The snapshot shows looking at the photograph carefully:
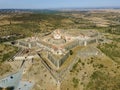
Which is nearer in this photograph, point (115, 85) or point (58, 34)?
point (115, 85)

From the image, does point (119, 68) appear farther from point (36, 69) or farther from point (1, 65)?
point (1, 65)

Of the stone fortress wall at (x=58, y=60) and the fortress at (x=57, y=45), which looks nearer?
the stone fortress wall at (x=58, y=60)

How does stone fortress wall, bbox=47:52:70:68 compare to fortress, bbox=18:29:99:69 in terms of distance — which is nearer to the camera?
stone fortress wall, bbox=47:52:70:68

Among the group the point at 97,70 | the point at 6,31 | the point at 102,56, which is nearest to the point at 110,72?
the point at 97,70

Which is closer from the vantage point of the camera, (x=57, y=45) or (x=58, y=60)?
(x=58, y=60)

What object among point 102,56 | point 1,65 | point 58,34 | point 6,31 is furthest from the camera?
point 6,31

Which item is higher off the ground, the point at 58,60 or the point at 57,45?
the point at 57,45

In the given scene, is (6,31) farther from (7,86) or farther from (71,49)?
(7,86)

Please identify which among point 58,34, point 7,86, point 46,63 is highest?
point 58,34

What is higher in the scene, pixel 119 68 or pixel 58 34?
pixel 58 34

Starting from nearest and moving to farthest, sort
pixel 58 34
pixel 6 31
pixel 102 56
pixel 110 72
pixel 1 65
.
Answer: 1. pixel 110 72
2. pixel 1 65
3. pixel 102 56
4. pixel 58 34
5. pixel 6 31
